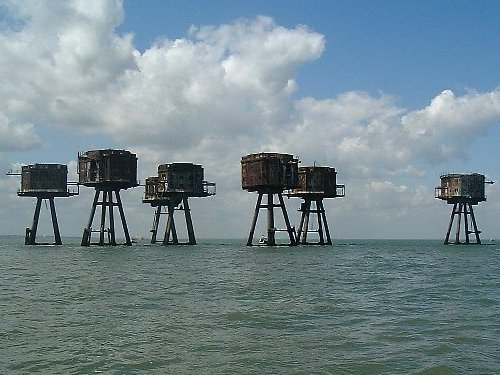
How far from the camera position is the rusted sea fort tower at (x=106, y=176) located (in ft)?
267

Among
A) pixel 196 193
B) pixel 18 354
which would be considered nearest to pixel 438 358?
pixel 18 354

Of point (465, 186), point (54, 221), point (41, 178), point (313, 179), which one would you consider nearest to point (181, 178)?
point (313, 179)

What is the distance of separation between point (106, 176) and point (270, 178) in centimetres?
2230

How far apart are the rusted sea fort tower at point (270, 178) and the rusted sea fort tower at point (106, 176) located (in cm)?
1599

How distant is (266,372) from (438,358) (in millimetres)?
4258

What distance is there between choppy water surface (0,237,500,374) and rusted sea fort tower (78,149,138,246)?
48211 millimetres

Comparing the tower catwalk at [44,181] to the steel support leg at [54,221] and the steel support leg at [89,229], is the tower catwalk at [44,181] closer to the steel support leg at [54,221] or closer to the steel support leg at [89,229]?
the steel support leg at [54,221]

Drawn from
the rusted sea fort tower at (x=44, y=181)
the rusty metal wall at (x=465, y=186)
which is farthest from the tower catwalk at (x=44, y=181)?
the rusty metal wall at (x=465, y=186)

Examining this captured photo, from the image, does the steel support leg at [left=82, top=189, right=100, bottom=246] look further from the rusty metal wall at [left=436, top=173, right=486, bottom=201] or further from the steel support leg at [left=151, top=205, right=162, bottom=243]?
the rusty metal wall at [left=436, top=173, right=486, bottom=201]

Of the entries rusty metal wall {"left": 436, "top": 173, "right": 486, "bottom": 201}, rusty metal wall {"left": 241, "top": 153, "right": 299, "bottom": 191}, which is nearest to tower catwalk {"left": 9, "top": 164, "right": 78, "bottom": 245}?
rusty metal wall {"left": 241, "top": 153, "right": 299, "bottom": 191}

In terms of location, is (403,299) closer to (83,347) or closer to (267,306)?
(267,306)

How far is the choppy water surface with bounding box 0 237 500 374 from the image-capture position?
1391 cm

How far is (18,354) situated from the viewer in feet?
48.9

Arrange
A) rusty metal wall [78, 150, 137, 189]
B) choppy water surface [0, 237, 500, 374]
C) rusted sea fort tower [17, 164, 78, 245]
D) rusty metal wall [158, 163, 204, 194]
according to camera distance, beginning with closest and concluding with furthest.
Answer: choppy water surface [0, 237, 500, 374]
rusty metal wall [78, 150, 137, 189]
rusty metal wall [158, 163, 204, 194]
rusted sea fort tower [17, 164, 78, 245]
